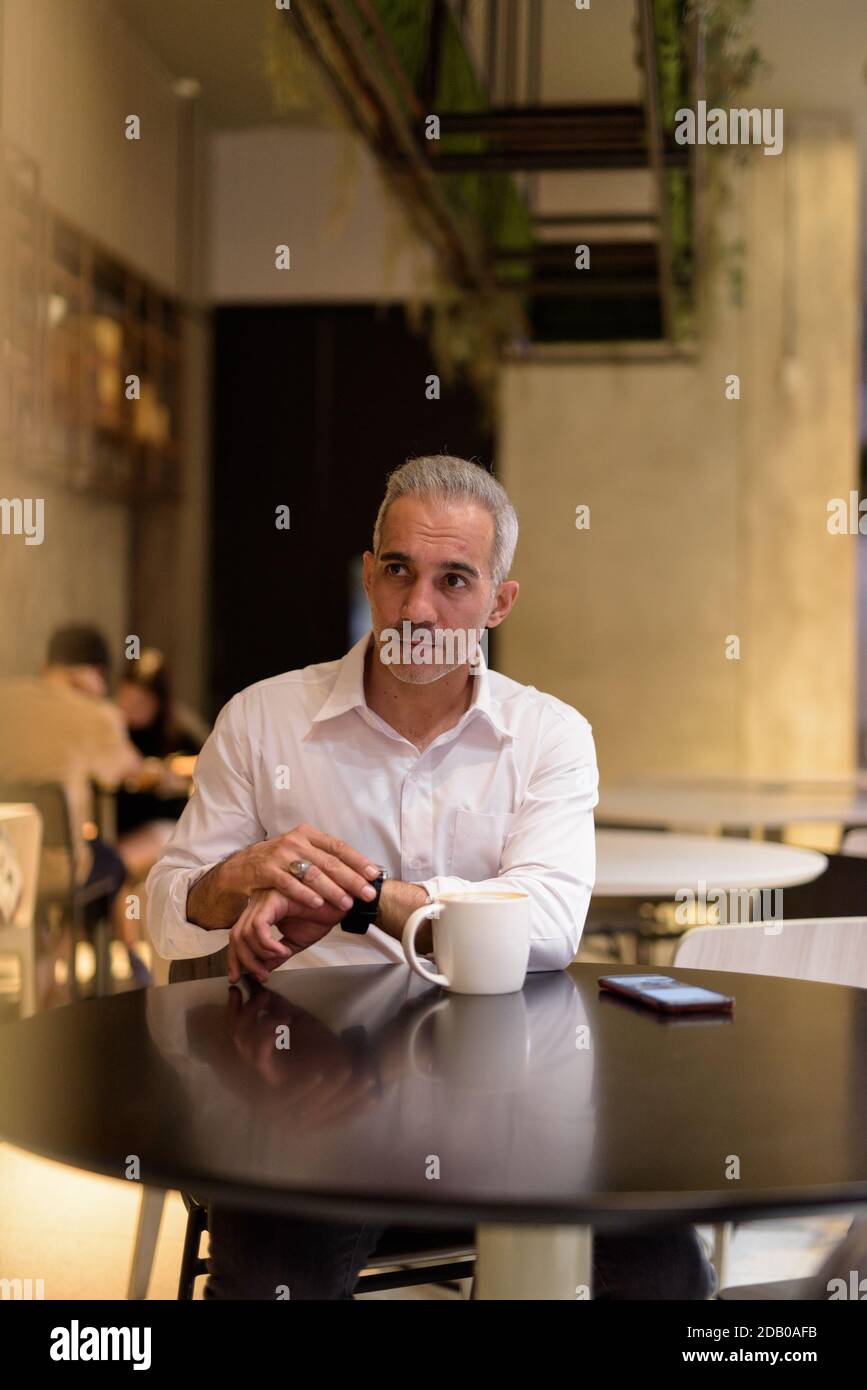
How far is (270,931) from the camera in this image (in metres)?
1.53

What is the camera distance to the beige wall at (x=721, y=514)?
776 cm

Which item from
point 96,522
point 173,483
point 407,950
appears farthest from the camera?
point 173,483

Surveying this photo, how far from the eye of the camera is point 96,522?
7.17 m

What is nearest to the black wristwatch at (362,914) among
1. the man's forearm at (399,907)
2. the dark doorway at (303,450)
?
the man's forearm at (399,907)

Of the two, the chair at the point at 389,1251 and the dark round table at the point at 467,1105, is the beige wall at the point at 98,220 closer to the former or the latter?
the chair at the point at 389,1251

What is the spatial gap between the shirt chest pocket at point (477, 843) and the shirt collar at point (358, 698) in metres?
0.12

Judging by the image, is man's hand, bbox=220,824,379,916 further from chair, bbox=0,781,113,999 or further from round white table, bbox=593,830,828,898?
chair, bbox=0,781,113,999

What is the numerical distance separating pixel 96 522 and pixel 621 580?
A: 2.83 metres

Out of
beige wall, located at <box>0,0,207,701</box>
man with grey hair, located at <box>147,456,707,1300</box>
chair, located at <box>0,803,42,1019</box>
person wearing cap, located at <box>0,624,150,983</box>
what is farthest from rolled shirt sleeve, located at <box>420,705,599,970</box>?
beige wall, located at <box>0,0,207,701</box>

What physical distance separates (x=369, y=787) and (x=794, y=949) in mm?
627

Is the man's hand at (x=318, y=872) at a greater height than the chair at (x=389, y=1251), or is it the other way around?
the man's hand at (x=318, y=872)

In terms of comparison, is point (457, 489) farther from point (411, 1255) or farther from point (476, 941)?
point (411, 1255)

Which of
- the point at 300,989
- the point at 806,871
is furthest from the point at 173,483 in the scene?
the point at 300,989
